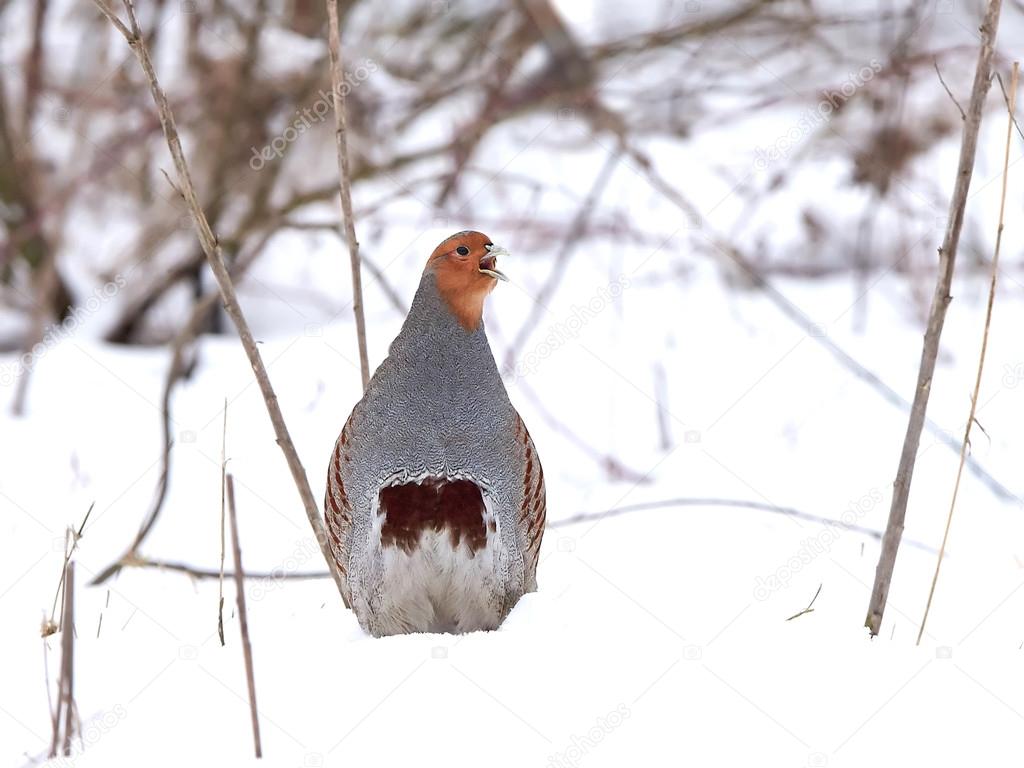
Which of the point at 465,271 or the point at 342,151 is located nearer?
the point at 465,271

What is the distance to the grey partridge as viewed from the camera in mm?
2469

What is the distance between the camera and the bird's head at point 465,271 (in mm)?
2490

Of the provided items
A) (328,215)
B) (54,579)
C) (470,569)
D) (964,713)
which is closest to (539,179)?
(328,215)

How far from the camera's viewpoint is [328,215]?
6969 millimetres

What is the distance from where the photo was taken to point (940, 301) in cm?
237

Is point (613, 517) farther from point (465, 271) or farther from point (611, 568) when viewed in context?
A: point (465, 271)

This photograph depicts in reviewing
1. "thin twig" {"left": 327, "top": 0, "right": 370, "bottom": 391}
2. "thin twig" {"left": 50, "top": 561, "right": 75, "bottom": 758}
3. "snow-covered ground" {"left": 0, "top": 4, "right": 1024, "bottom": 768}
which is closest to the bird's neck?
"thin twig" {"left": 327, "top": 0, "right": 370, "bottom": 391}

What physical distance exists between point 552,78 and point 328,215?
5.20ft

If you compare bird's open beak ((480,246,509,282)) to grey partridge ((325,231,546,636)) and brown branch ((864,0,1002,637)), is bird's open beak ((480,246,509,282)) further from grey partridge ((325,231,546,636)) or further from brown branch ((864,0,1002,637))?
brown branch ((864,0,1002,637))

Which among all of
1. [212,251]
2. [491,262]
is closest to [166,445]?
[212,251]

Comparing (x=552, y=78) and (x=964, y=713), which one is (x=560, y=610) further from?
(x=552, y=78)

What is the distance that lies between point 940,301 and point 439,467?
3.63 feet

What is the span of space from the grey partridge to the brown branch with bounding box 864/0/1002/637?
802mm

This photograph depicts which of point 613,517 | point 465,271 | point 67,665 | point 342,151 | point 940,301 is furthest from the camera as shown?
point 613,517
